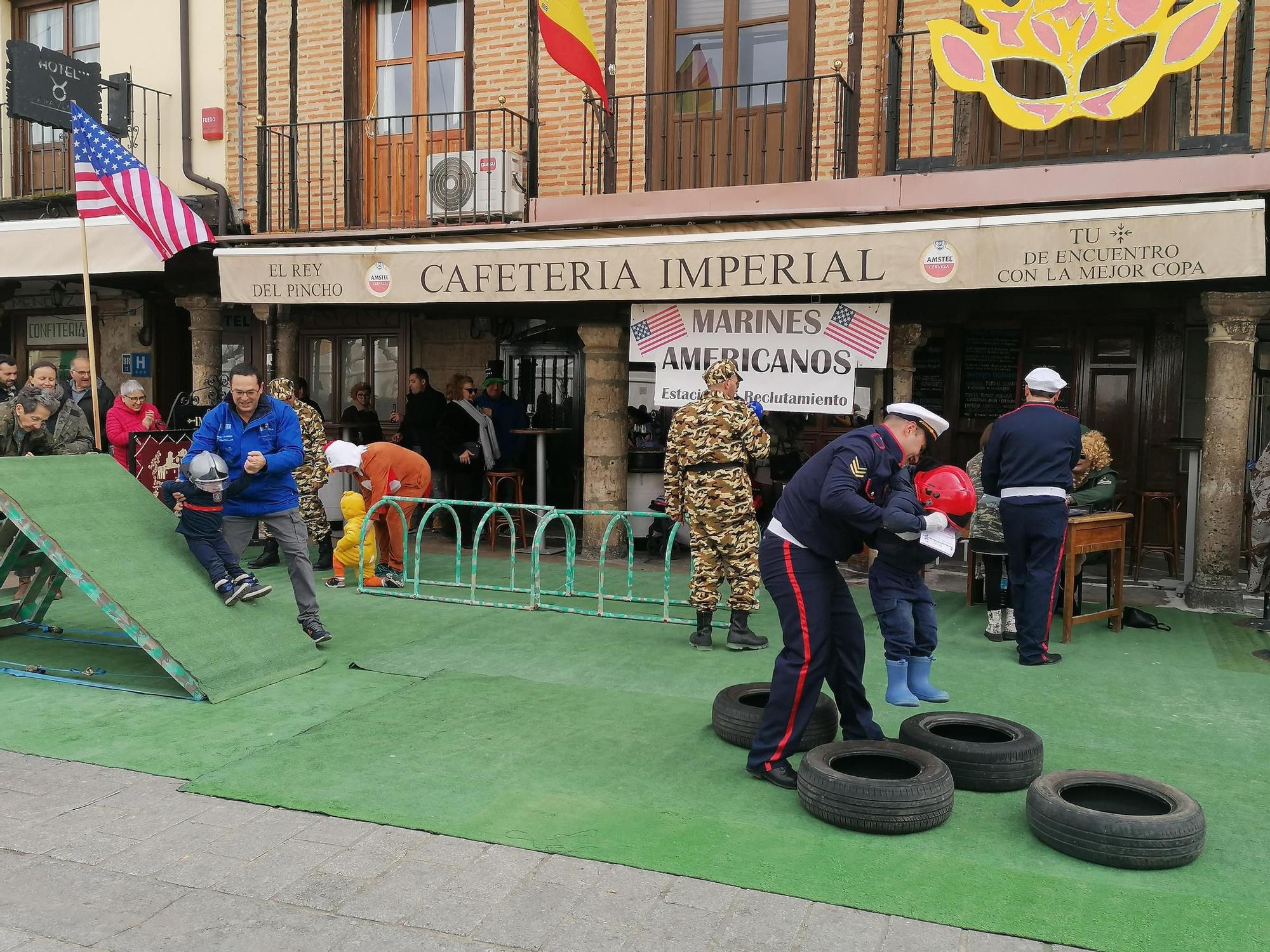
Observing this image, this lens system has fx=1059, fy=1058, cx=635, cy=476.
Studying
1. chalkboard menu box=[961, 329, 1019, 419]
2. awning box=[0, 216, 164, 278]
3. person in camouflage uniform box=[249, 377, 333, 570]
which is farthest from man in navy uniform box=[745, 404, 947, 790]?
awning box=[0, 216, 164, 278]

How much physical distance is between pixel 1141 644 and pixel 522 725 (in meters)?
4.59

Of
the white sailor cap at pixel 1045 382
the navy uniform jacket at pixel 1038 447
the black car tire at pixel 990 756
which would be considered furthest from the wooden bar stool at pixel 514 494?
the black car tire at pixel 990 756

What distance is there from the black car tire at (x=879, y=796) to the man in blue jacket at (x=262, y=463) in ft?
12.7

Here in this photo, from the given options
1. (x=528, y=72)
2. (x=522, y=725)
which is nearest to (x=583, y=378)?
(x=528, y=72)

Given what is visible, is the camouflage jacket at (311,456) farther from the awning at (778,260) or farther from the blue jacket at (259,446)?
the blue jacket at (259,446)

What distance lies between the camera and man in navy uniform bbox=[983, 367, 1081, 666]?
686 cm

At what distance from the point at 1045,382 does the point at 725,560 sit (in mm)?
2422

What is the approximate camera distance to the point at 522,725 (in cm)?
549

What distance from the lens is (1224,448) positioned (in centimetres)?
862

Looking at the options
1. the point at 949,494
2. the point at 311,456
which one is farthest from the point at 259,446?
the point at 949,494

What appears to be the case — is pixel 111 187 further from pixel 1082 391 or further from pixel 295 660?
pixel 1082 391

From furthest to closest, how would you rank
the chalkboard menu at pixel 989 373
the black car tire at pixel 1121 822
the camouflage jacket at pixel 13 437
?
the chalkboard menu at pixel 989 373 < the camouflage jacket at pixel 13 437 < the black car tire at pixel 1121 822

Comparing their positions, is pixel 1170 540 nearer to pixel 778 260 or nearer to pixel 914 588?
pixel 778 260

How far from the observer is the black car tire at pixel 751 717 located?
16.5 feet
